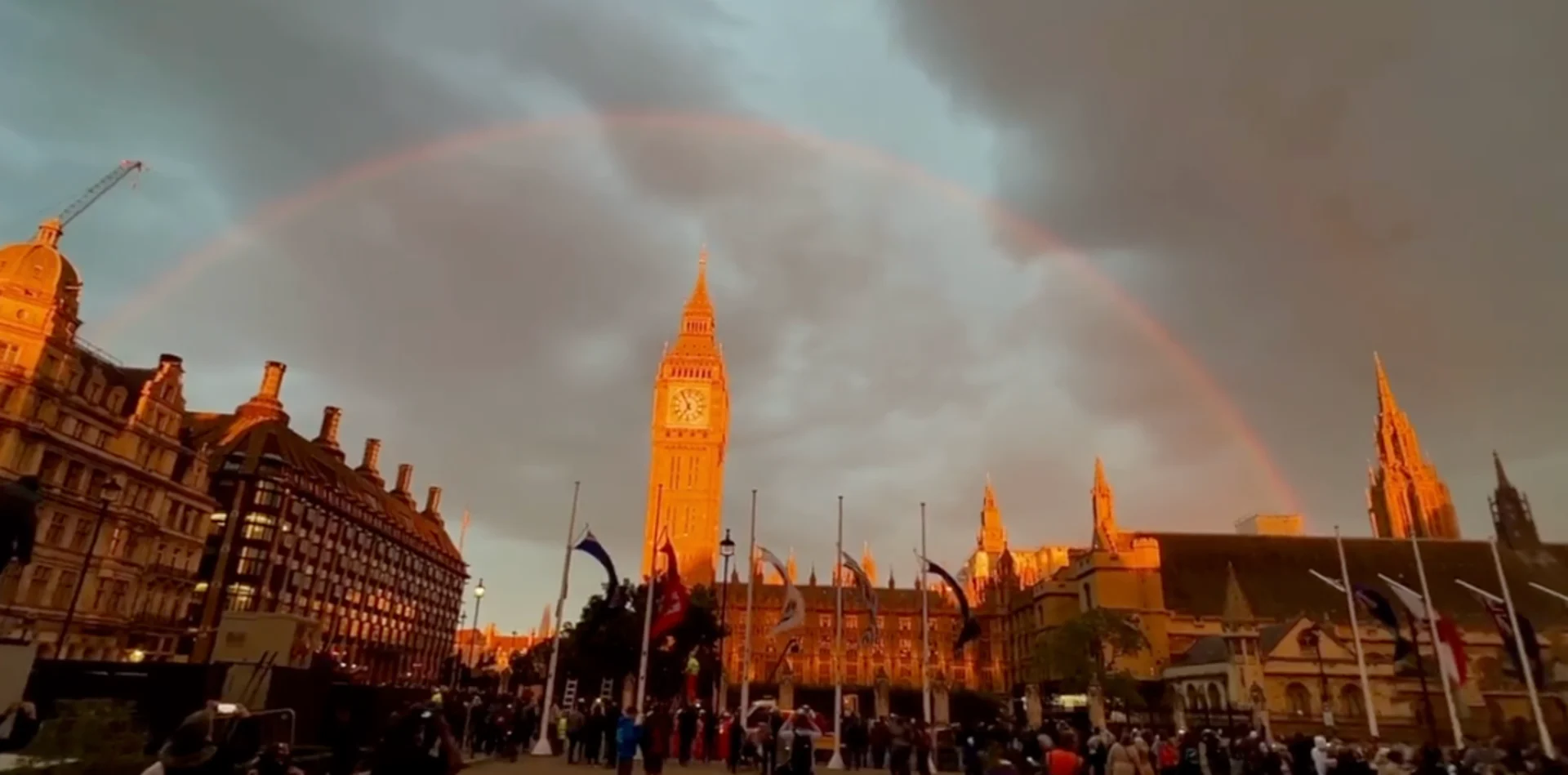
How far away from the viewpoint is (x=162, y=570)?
61844mm

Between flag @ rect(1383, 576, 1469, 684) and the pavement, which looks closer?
the pavement

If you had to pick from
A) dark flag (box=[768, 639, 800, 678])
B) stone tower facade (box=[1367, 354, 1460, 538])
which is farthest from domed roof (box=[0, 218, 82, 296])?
stone tower facade (box=[1367, 354, 1460, 538])

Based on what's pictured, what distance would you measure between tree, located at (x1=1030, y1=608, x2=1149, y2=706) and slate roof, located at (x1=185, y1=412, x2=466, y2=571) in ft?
244

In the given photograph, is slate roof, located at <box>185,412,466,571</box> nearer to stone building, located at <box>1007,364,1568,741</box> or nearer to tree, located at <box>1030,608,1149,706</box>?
tree, located at <box>1030,608,1149,706</box>

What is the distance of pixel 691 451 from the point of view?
136 meters

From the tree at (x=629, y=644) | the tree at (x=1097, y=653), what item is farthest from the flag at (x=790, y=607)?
the tree at (x=1097, y=653)

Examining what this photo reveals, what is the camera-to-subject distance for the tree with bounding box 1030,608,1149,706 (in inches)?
2667

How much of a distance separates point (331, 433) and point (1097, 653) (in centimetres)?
10276

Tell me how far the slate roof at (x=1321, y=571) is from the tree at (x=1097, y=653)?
17.1 metres

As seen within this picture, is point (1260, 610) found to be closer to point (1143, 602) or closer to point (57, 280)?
point (1143, 602)

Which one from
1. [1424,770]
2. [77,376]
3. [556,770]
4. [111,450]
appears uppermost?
[77,376]

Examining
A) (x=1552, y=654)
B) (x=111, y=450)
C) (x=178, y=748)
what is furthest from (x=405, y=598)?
(x=1552, y=654)

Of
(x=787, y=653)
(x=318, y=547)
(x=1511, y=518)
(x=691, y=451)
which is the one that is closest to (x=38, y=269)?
(x=318, y=547)

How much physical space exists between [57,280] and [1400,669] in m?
103
